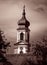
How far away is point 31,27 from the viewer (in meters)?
8.16

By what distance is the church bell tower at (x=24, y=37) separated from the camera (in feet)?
27.0

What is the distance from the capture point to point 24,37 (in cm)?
870

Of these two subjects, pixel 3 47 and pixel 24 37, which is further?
pixel 24 37

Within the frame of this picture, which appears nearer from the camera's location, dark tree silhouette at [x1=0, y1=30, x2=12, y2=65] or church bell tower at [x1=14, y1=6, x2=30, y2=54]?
dark tree silhouette at [x1=0, y1=30, x2=12, y2=65]

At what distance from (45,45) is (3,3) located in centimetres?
150

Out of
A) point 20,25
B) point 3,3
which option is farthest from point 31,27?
point 3,3

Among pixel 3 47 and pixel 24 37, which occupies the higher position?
pixel 24 37

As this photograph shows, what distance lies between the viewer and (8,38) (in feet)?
26.8

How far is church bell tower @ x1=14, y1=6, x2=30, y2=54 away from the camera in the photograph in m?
8.23

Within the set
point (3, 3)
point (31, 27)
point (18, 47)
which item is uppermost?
point (3, 3)

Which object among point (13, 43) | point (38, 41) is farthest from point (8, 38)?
point (38, 41)

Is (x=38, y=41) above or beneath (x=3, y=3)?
beneath

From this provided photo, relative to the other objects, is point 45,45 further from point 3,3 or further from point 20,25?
point 3,3

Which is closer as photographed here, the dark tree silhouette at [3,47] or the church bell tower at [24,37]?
the dark tree silhouette at [3,47]
